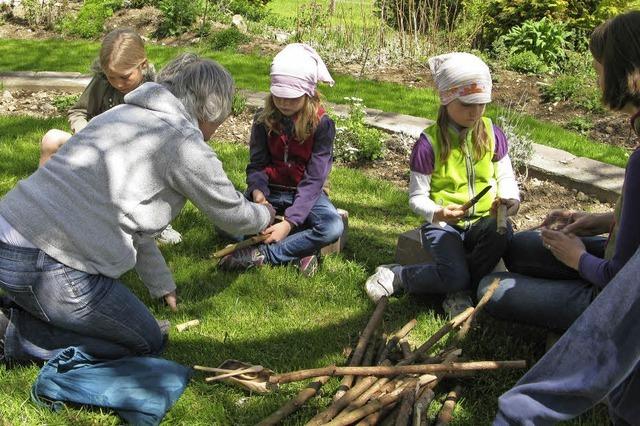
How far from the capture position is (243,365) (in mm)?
3213

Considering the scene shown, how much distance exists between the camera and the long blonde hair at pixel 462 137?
12.5ft

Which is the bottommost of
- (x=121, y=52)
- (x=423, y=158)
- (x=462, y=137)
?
(x=423, y=158)

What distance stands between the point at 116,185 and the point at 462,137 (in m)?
1.93

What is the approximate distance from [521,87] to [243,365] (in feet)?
20.2

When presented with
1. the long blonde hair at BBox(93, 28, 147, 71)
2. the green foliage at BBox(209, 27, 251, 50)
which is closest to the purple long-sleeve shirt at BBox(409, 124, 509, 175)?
the long blonde hair at BBox(93, 28, 147, 71)

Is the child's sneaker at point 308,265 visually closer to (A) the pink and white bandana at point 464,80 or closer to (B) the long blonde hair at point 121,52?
(A) the pink and white bandana at point 464,80

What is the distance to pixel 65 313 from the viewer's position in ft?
9.64

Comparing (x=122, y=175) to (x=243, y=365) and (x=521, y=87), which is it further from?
(x=521, y=87)

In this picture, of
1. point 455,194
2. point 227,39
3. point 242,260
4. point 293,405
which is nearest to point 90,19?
point 227,39

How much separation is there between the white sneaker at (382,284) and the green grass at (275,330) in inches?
2.6

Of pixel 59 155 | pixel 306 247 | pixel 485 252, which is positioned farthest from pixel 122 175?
pixel 485 252

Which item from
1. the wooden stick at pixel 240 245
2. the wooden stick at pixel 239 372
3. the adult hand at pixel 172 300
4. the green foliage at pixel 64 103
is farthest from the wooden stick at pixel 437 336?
the green foliage at pixel 64 103

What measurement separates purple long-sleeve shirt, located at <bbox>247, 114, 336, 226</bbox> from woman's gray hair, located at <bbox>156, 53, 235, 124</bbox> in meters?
1.23

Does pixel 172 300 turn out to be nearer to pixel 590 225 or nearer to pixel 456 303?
pixel 456 303
